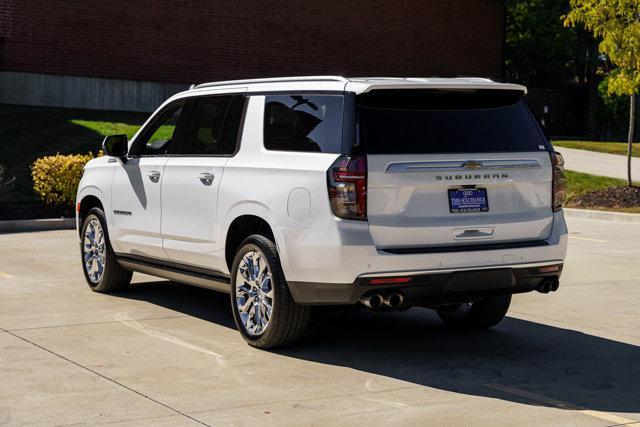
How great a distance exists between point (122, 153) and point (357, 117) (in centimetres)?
336

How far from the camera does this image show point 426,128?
8148 millimetres

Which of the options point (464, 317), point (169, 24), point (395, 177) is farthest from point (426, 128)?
point (169, 24)

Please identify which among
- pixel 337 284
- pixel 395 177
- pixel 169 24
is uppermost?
pixel 169 24

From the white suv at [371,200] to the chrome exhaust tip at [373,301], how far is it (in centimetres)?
1

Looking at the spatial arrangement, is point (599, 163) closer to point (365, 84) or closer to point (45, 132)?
point (45, 132)

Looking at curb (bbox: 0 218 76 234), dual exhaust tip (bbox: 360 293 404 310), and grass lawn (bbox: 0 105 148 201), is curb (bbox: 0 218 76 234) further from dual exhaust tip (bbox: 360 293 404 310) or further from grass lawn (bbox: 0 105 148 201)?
dual exhaust tip (bbox: 360 293 404 310)

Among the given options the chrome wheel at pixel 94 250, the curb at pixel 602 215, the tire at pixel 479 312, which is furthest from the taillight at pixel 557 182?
the curb at pixel 602 215

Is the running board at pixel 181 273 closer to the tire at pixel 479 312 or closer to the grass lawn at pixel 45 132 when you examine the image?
the tire at pixel 479 312

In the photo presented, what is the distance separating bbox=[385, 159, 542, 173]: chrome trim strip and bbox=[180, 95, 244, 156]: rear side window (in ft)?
5.53

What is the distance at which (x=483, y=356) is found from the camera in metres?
8.45

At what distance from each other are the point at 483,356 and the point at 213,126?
9.64ft

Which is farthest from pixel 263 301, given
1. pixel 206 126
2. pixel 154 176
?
pixel 154 176

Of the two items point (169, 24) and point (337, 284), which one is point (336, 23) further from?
point (337, 284)

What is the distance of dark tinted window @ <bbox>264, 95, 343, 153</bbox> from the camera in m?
8.05
